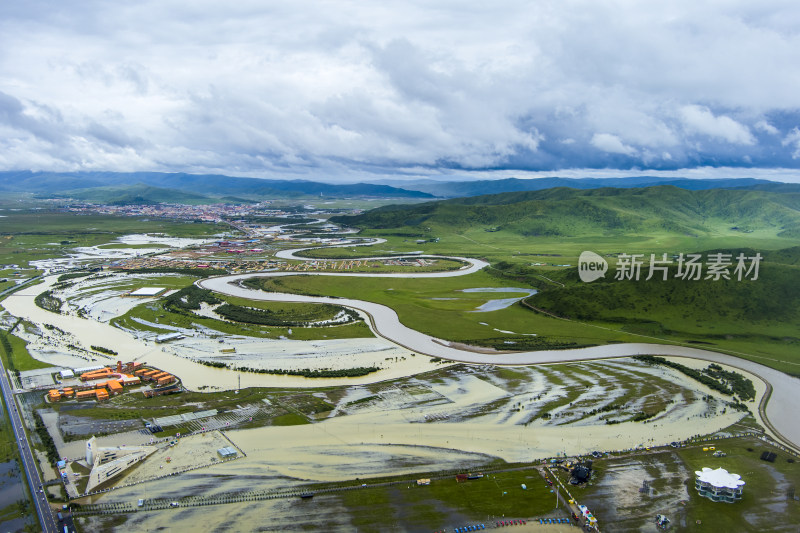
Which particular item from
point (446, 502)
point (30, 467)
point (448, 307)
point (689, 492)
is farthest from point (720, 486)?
point (448, 307)

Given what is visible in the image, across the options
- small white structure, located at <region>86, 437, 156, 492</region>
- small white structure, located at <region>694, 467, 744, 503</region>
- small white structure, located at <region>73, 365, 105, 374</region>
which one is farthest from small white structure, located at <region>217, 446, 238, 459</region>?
small white structure, located at <region>694, 467, 744, 503</region>

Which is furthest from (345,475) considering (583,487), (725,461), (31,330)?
(31,330)

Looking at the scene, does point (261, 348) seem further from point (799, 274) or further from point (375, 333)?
point (799, 274)

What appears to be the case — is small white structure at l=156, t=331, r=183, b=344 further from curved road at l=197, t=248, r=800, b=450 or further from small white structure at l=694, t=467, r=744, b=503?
small white structure at l=694, t=467, r=744, b=503

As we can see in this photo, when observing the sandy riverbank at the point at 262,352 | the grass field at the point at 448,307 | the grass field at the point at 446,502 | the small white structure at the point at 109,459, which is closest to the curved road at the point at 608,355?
the grass field at the point at 448,307

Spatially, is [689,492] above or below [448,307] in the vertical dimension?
below

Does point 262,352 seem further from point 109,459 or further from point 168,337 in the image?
point 109,459
